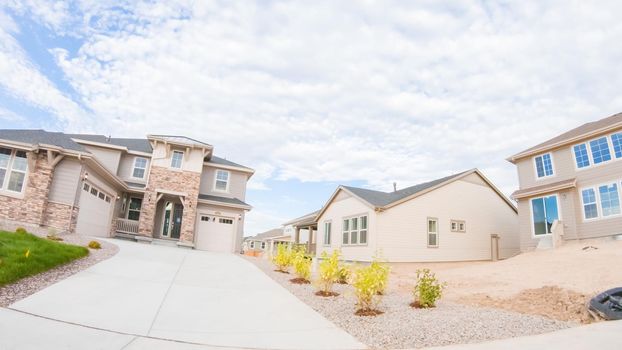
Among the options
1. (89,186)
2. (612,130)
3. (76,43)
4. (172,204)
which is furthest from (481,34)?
(172,204)

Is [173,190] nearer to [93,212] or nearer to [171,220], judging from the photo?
[171,220]

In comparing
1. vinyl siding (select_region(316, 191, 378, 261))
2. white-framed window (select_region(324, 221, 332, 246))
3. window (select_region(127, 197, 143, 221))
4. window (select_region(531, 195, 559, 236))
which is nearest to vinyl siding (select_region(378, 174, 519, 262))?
vinyl siding (select_region(316, 191, 378, 261))

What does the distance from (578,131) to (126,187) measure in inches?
1005

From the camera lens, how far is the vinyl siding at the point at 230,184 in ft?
82.9

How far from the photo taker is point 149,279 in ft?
27.8

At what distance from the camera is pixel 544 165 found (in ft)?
62.3

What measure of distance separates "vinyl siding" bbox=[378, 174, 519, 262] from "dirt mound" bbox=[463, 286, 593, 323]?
9.99m

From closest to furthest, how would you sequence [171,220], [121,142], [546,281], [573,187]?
[546,281] < [573,187] < [171,220] < [121,142]

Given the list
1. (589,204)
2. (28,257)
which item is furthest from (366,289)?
(589,204)

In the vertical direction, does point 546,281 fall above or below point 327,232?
below

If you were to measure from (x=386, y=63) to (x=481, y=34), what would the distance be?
3.36 metres

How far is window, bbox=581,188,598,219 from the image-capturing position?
1616 centimetres

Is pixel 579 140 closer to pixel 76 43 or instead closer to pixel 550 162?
pixel 550 162

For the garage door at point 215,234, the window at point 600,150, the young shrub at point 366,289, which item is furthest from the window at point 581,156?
the garage door at point 215,234
